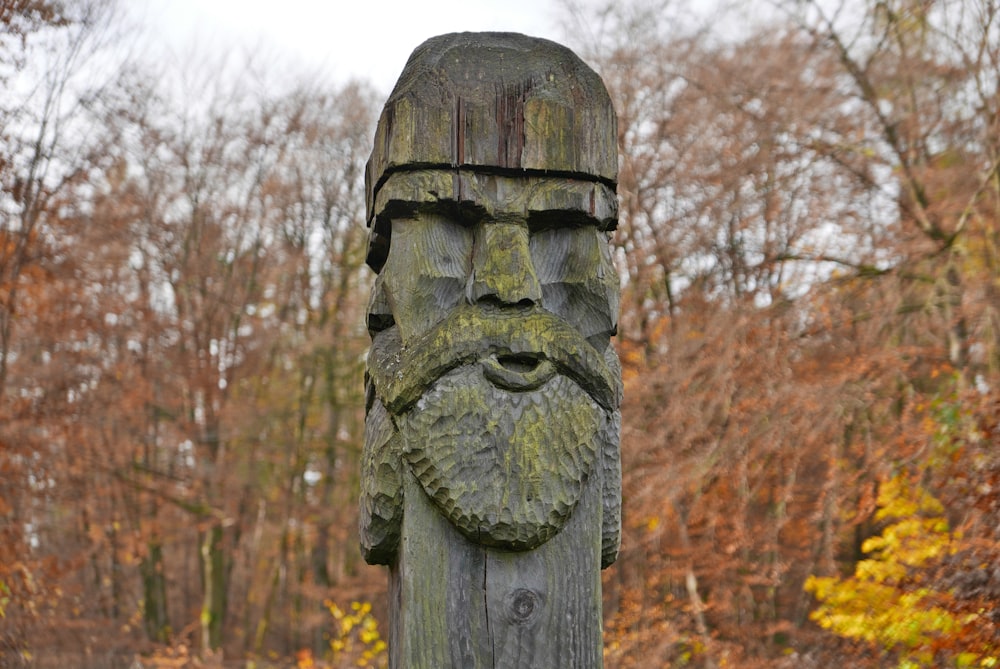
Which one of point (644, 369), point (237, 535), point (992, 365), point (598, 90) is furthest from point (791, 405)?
point (237, 535)

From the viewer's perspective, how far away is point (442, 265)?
3.09 meters

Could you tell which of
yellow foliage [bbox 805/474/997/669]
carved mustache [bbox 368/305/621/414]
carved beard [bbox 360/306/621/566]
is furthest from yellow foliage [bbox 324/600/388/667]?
carved mustache [bbox 368/305/621/414]

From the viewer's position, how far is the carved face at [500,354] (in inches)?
110

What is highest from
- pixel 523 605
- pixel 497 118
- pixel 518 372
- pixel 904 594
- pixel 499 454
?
pixel 497 118

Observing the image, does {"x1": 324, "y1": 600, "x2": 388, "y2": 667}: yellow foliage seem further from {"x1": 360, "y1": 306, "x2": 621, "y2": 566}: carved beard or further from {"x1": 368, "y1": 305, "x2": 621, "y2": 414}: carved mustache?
{"x1": 368, "y1": 305, "x2": 621, "y2": 414}: carved mustache

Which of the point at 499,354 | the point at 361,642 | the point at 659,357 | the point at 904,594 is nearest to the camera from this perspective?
the point at 499,354

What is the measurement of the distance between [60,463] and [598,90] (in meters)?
9.74

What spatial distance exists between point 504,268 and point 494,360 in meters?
0.31

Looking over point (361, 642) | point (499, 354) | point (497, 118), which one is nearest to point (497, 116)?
point (497, 118)

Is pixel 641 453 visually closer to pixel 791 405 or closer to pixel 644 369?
pixel 644 369

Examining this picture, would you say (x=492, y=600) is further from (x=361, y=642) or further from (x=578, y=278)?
(x=361, y=642)

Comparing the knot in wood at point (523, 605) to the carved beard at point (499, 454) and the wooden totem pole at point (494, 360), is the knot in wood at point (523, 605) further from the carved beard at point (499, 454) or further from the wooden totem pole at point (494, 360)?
the carved beard at point (499, 454)

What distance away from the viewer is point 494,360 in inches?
114

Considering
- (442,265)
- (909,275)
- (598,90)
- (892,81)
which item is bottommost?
(442,265)
